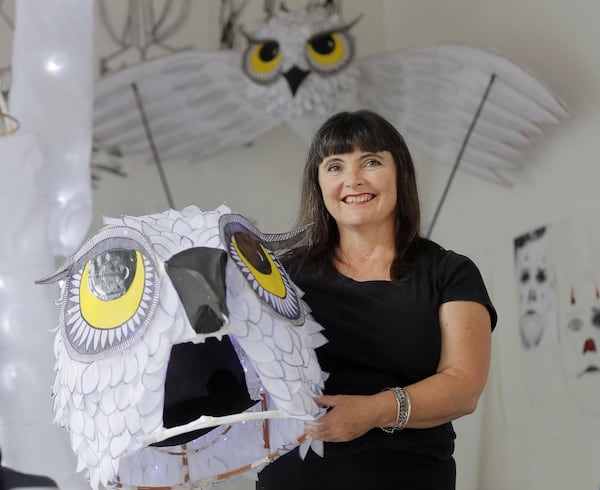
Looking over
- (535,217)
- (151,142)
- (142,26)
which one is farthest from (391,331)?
(142,26)

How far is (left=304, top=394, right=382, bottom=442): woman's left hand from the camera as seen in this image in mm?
830

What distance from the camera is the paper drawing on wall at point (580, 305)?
2.07 metres

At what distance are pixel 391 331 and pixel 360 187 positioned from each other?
16cm

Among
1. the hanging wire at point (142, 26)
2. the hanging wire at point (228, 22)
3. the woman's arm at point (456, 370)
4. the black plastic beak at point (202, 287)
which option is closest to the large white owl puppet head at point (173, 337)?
the black plastic beak at point (202, 287)

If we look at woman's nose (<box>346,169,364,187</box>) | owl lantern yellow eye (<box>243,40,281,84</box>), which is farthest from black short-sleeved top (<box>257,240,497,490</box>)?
owl lantern yellow eye (<box>243,40,281,84</box>)

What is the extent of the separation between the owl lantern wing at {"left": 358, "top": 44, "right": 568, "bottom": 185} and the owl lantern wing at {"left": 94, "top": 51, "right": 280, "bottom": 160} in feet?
1.01

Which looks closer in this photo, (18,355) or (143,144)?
(18,355)

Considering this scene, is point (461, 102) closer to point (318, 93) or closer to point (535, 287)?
point (318, 93)

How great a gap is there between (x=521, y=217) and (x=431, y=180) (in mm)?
373

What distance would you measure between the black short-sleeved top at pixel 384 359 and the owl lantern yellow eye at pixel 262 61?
1390 mm

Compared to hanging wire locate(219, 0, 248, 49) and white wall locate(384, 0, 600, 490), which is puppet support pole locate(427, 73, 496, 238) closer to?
white wall locate(384, 0, 600, 490)

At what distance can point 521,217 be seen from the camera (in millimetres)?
2312

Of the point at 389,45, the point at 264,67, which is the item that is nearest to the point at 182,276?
the point at 264,67

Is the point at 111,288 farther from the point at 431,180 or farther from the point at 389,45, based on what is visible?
the point at 389,45
